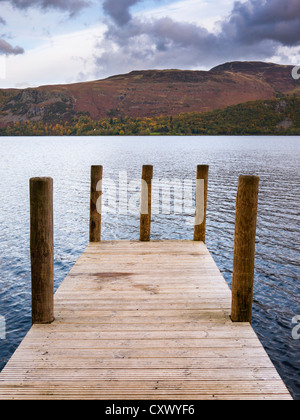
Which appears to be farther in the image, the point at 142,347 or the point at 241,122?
the point at 241,122

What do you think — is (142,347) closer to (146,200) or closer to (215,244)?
(146,200)

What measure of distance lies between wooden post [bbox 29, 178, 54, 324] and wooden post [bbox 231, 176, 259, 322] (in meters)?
2.43

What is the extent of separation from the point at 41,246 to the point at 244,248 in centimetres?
263

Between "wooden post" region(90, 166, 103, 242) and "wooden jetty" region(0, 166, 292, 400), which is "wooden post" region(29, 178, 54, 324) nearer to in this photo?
"wooden jetty" region(0, 166, 292, 400)

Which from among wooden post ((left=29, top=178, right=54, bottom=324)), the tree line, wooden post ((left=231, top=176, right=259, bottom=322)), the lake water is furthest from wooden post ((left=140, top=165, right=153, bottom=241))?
the tree line

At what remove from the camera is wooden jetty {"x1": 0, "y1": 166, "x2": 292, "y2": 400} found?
3.49 metres

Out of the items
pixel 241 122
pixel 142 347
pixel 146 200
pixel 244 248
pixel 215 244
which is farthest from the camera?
pixel 241 122

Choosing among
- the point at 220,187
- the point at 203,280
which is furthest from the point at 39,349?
the point at 220,187

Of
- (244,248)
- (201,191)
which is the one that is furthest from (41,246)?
(201,191)

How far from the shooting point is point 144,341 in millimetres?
4363

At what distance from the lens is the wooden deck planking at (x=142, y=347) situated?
348 cm

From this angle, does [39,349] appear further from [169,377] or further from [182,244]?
[182,244]

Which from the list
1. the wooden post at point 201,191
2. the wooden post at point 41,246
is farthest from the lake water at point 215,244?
the wooden post at point 201,191
